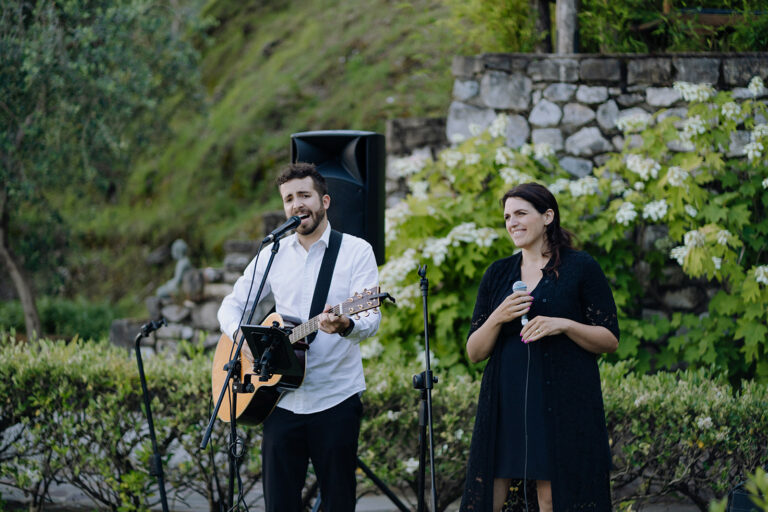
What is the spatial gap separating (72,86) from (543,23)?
5.14 metres

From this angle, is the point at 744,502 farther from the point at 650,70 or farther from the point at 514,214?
the point at 650,70

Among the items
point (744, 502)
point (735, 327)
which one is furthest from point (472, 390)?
point (735, 327)

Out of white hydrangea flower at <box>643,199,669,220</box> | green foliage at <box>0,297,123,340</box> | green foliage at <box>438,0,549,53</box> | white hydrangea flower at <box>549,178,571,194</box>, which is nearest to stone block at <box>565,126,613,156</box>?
white hydrangea flower at <box>549,178,571,194</box>

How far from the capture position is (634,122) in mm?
6164

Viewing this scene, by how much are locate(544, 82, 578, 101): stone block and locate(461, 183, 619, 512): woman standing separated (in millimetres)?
3664

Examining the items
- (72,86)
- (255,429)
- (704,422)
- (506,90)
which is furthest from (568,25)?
(72,86)

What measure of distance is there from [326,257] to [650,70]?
13.4 ft

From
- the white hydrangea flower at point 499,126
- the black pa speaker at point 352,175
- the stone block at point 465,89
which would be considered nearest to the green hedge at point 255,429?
the black pa speaker at point 352,175

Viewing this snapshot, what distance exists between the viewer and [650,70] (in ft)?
21.1

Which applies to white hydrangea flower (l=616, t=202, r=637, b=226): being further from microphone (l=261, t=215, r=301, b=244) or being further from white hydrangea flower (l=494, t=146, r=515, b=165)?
microphone (l=261, t=215, r=301, b=244)

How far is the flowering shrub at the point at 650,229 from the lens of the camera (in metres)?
5.75

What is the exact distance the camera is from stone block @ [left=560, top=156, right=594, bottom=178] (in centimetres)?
662

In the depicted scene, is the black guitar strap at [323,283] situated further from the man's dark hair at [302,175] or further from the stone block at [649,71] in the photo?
the stone block at [649,71]

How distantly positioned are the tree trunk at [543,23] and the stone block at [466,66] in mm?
685
